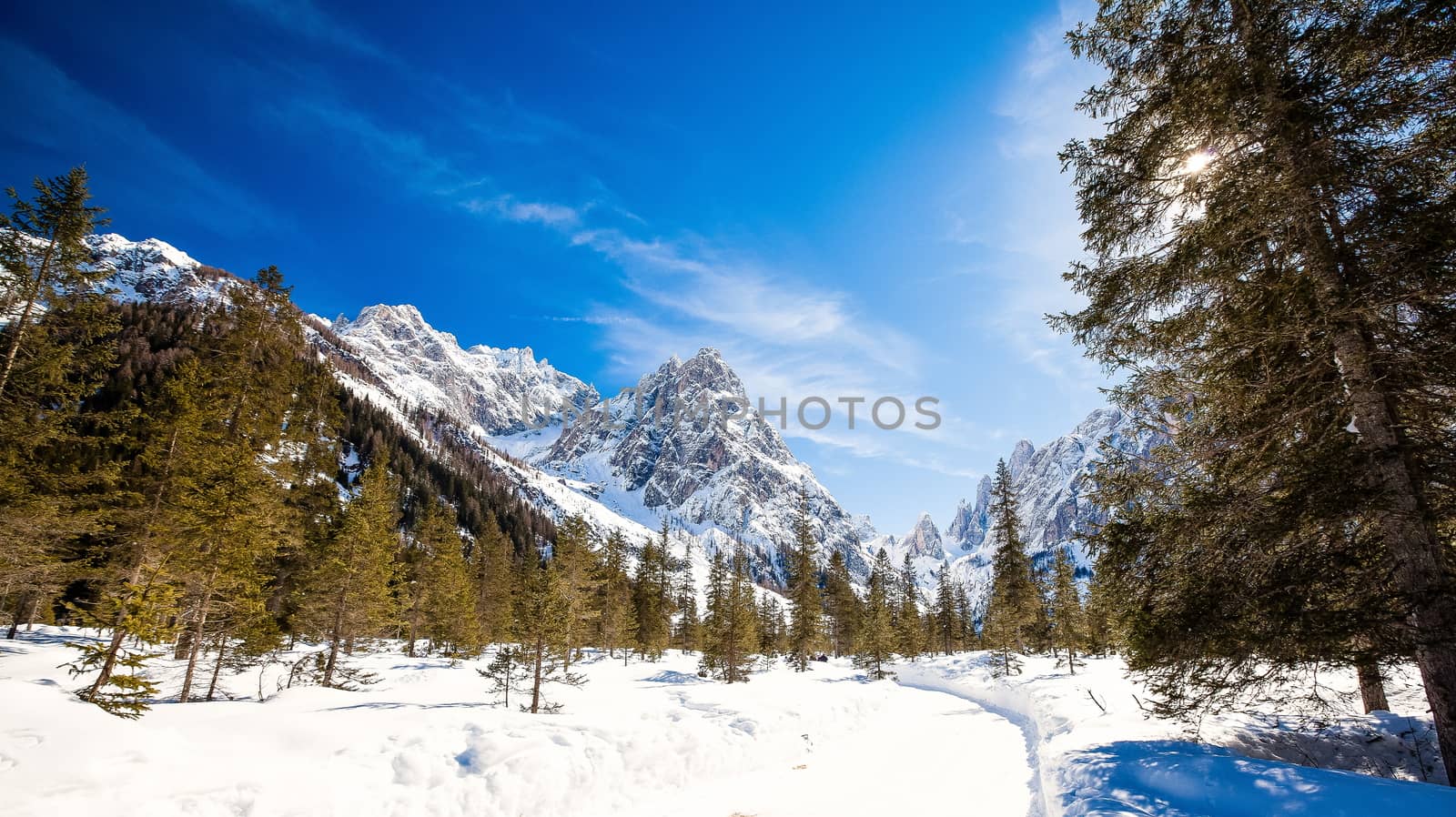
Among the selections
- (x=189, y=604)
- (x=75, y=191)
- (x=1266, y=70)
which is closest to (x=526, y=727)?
(x=189, y=604)

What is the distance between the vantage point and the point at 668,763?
11367 mm

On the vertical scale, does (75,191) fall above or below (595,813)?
above

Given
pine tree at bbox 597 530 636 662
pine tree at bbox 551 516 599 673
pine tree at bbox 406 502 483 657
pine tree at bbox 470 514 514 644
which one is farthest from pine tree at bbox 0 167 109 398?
pine tree at bbox 597 530 636 662

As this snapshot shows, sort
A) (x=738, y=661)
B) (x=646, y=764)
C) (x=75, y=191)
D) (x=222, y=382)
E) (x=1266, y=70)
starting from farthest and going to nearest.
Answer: (x=738, y=661) < (x=222, y=382) < (x=75, y=191) < (x=646, y=764) < (x=1266, y=70)

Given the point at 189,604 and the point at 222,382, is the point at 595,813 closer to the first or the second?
the point at 189,604

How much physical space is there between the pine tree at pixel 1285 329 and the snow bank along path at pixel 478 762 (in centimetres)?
497

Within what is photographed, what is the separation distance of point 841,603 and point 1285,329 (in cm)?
5926

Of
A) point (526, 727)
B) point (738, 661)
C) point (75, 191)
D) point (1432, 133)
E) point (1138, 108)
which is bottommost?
point (738, 661)

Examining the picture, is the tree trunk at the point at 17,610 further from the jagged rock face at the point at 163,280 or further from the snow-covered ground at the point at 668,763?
the jagged rock face at the point at 163,280

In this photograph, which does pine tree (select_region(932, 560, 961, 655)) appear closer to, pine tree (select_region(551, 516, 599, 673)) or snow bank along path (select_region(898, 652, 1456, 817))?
pine tree (select_region(551, 516, 599, 673))

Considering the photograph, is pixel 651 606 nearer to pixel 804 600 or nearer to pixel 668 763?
pixel 804 600

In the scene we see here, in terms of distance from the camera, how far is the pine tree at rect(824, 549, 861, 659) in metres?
57.0

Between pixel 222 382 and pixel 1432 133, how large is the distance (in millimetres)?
25375

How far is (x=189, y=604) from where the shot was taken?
637 inches
